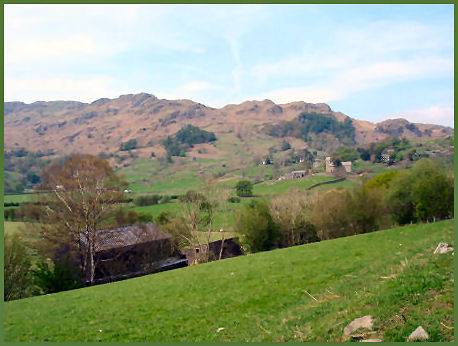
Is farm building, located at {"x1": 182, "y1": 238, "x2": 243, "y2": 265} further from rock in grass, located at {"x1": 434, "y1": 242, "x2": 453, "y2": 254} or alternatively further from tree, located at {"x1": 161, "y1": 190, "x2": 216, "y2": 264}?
rock in grass, located at {"x1": 434, "y1": 242, "x2": 453, "y2": 254}

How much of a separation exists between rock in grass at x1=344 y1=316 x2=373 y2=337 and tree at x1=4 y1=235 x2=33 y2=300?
112ft

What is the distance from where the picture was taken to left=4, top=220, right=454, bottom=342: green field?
1138 cm

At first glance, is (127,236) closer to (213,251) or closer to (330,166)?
(213,251)

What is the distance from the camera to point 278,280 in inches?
894

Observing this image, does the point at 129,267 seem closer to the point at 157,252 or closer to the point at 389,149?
the point at 157,252

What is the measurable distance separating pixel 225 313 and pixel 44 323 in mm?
8600

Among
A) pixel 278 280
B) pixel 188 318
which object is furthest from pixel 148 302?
pixel 278 280

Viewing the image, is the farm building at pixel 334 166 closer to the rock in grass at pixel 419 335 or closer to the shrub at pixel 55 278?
the shrub at pixel 55 278

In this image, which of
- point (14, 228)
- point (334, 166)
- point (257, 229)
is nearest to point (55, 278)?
point (14, 228)

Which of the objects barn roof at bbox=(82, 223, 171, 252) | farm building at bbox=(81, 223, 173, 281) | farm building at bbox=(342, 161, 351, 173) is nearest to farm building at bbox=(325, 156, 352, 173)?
farm building at bbox=(342, 161, 351, 173)

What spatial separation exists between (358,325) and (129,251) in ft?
145

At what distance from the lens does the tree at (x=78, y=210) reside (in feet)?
148

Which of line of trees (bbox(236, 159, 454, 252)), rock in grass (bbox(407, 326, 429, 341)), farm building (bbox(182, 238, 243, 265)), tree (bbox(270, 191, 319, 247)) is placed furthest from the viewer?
tree (bbox(270, 191, 319, 247))

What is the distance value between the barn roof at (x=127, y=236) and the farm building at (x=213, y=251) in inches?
158
